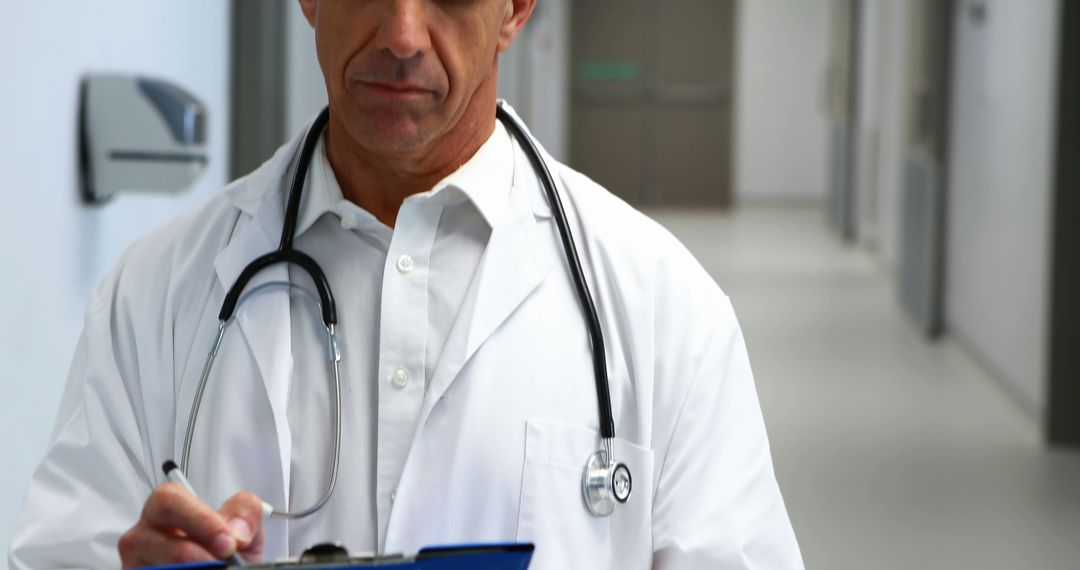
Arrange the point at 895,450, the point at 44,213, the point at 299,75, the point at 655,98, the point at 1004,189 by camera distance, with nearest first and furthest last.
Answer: the point at 44,213
the point at 299,75
the point at 895,450
the point at 1004,189
the point at 655,98

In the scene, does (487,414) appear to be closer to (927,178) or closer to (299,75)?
(299,75)

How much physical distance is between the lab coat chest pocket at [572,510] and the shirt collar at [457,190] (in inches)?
8.1

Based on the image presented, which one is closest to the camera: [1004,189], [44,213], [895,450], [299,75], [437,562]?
[437,562]

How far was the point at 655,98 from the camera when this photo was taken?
13.0 metres

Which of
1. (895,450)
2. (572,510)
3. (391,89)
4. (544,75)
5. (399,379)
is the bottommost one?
(895,450)

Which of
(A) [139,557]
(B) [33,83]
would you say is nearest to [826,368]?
(B) [33,83]

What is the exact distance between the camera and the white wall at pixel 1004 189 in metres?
4.52

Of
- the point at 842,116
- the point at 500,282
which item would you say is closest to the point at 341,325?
the point at 500,282

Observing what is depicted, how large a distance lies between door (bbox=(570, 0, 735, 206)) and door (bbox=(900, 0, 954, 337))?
19.0 ft

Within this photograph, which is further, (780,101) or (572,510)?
(780,101)

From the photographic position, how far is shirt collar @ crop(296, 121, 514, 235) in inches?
48.1

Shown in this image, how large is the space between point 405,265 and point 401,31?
8.6 inches

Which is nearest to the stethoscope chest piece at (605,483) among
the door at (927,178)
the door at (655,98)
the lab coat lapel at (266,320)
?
the lab coat lapel at (266,320)

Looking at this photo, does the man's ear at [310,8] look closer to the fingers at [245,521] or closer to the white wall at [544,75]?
the fingers at [245,521]
